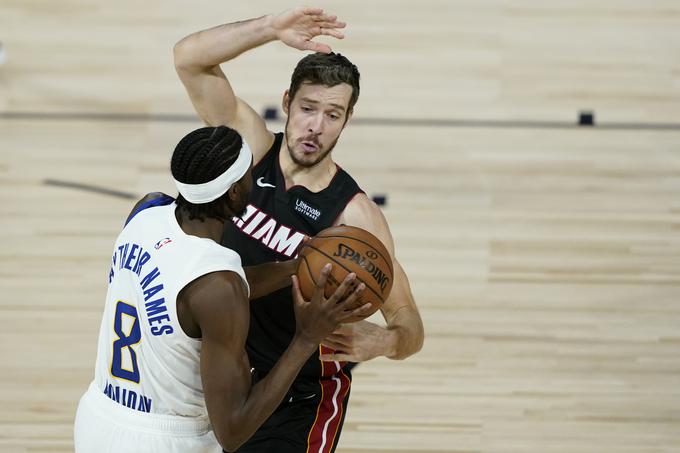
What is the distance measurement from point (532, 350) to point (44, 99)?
391 cm

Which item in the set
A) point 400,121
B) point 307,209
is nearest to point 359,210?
point 307,209

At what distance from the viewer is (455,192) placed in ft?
23.5

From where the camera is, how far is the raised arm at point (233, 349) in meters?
3.18

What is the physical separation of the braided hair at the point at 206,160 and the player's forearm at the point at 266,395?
456 millimetres

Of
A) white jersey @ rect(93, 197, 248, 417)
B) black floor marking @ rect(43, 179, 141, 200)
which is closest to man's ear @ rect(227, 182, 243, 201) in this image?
white jersey @ rect(93, 197, 248, 417)

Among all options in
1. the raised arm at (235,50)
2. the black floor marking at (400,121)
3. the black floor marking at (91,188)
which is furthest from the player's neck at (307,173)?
the black floor marking at (400,121)

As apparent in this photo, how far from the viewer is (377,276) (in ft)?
12.2

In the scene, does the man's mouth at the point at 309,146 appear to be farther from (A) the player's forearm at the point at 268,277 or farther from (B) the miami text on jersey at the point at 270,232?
(A) the player's forearm at the point at 268,277

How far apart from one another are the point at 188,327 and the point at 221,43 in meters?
1.39

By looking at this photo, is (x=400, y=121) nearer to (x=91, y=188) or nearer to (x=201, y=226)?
(x=91, y=188)

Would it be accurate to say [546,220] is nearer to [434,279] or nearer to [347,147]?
[434,279]

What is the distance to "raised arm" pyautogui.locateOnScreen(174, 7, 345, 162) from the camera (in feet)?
13.8

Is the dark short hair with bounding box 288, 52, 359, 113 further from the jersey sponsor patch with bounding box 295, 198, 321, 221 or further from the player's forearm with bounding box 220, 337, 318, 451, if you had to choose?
the player's forearm with bounding box 220, 337, 318, 451

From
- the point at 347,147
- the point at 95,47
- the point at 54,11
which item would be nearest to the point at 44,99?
the point at 95,47
